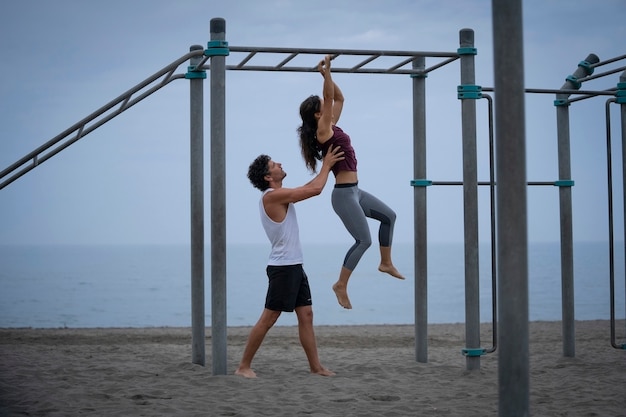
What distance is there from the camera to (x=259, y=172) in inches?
270

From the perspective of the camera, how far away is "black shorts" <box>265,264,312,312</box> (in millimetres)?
6656

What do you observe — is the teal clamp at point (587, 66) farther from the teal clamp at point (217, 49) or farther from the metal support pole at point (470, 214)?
the teal clamp at point (217, 49)

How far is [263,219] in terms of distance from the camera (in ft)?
22.3

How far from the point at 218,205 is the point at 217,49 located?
1249 millimetres

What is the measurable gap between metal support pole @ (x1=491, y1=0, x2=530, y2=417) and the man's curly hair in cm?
324

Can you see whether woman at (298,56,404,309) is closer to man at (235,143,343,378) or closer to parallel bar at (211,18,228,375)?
man at (235,143,343,378)

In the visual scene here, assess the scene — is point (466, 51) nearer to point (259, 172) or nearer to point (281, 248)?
point (259, 172)

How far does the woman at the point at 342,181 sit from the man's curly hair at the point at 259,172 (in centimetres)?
33

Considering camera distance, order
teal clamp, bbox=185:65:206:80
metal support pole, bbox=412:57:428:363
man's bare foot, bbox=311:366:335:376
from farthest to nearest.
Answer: metal support pole, bbox=412:57:428:363 < teal clamp, bbox=185:65:206:80 < man's bare foot, bbox=311:366:335:376

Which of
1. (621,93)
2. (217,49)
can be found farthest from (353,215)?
(621,93)

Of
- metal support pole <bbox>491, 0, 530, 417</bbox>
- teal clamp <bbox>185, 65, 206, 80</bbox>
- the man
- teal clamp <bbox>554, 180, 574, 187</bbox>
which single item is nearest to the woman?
the man

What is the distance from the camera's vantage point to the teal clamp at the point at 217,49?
6711 millimetres

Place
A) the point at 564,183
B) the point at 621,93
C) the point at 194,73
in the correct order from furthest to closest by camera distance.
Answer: the point at 564,183, the point at 621,93, the point at 194,73

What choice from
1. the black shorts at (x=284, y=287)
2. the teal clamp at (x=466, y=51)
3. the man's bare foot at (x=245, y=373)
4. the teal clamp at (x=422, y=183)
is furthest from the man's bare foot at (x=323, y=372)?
the teal clamp at (x=466, y=51)
